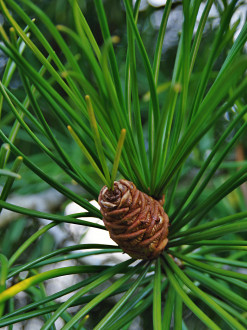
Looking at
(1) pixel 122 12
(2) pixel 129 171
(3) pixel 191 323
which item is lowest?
(3) pixel 191 323

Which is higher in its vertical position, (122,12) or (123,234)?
(122,12)

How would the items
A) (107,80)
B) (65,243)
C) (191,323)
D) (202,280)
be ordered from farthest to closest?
(65,243) < (191,323) < (202,280) < (107,80)

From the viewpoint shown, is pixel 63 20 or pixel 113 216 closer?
pixel 113 216

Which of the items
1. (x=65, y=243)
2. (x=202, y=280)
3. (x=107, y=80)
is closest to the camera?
(x=107, y=80)

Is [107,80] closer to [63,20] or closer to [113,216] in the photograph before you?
[113,216]

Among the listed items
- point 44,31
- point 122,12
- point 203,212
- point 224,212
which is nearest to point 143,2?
point 122,12

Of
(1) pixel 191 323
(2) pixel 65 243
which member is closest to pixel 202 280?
(1) pixel 191 323
